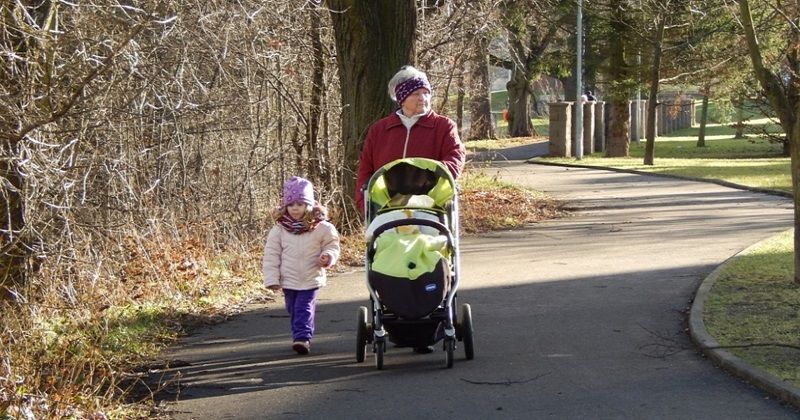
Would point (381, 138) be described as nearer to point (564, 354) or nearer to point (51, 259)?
point (564, 354)

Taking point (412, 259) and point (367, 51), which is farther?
point (367, 51)

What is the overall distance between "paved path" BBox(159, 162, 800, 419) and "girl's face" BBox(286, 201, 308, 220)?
1.06m

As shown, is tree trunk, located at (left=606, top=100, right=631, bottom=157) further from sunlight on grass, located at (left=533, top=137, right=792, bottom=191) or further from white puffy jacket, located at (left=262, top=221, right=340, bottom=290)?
white puffy jacket, located at (left=262, top=221, right=340, bottom=290)

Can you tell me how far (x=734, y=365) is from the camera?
26.2 ft

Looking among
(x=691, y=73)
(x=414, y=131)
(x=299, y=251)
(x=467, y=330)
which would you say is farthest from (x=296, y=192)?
(x=691, y=73)

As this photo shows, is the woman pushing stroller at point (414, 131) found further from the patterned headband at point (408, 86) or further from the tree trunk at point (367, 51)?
the tree trunk at point (367, 51)

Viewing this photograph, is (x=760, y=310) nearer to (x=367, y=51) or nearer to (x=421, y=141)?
(x=421, y=141)

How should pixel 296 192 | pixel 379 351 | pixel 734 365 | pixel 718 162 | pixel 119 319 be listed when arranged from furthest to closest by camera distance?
pixel 718 162 < pixel 119 319 < pixel 296 192 < pixel 379 351 < pixel 734 365

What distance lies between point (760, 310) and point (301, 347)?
384 cm

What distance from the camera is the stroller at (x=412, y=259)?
25.9ft

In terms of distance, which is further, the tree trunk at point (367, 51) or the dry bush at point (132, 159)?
the tree trunk at point (367, 51)

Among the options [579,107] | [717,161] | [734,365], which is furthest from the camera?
[579,107]

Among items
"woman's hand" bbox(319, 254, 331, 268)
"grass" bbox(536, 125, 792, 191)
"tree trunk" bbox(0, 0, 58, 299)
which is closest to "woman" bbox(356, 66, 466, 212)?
"woman's hand" bbox(319, 254, 331, 268)

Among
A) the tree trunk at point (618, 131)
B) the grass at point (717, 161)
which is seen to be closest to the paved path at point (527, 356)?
the grass at point (717, 161)
